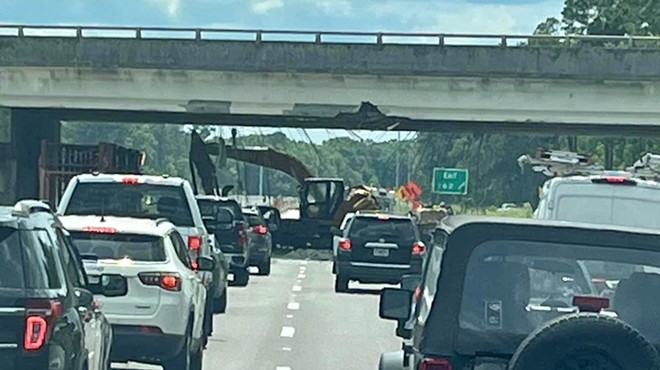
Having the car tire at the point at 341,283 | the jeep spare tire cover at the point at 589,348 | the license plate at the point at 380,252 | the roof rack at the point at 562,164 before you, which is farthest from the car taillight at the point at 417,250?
the jeep spare tire cover at the point at 589,348

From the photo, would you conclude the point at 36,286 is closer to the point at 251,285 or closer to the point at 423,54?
the point at 251,285

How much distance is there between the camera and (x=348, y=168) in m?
173

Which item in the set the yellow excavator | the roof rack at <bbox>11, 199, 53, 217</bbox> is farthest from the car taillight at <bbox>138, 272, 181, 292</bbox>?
the yellow excavator

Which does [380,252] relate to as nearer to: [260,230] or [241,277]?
[241,277]

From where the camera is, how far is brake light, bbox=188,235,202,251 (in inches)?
680

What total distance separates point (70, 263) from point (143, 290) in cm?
342

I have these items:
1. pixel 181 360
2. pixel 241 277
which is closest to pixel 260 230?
pixel 241 277

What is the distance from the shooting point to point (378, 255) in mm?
28344

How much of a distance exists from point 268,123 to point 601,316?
4739 cm

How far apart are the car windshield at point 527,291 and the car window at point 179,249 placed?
6.81m

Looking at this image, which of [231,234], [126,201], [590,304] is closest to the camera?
[590,304]

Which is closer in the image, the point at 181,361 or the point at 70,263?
the point at 70,263

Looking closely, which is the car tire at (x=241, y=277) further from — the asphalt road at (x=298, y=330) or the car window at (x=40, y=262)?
the car window at (x=40, y=262)

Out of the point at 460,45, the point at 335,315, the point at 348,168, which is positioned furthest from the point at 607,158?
the point at 348,168
